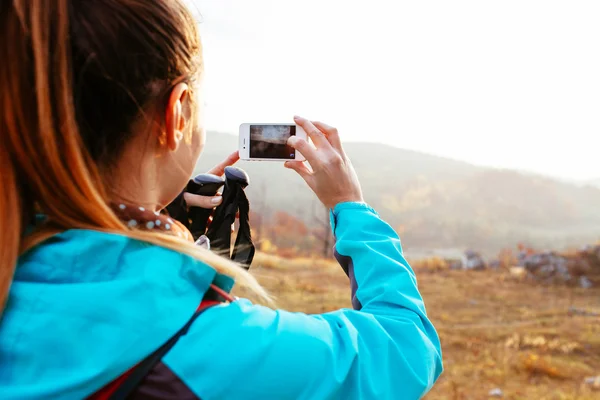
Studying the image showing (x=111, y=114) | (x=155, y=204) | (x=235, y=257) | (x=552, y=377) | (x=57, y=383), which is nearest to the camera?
(x=57, y=383)

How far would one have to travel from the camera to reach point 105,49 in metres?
0.71

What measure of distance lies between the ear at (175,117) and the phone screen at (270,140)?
577 mm

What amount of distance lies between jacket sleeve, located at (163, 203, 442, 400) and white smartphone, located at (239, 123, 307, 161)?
60 cm

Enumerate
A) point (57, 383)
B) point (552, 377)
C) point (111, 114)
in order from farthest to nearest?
point (552, 377), point (111, 114), point (57, 383)

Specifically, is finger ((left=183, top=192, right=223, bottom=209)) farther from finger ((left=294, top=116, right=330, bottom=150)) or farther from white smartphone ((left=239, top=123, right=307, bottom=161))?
finger ((left=294, top=116, right=330, bottom=150))

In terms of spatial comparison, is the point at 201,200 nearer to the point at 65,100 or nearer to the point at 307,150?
the point at 307,150

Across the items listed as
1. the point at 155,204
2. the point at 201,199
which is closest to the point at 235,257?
the point at 201,199

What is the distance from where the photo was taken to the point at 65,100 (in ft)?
2.31

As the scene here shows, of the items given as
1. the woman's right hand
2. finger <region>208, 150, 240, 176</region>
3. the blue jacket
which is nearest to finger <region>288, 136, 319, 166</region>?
the woman's right hand

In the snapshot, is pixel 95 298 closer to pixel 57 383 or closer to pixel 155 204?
pixel 57 383

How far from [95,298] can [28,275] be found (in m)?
0.11

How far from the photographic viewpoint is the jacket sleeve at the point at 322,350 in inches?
27.7

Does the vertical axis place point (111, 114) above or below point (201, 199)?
above

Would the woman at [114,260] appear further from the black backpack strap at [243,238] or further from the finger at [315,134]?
the black backpack strap at [243,238]
